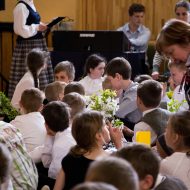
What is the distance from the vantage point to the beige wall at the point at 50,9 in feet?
31.0

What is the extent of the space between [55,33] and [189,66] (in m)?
4.94

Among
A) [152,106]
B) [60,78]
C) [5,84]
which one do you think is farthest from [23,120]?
[5,84]

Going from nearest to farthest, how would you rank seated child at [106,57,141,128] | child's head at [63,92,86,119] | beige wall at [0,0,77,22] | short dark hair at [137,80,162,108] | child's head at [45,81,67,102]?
short dark hair at [137,80,162,108]
child's head at [63,92,86,119]
seated child at [106,57,141,128]
child's head at [45,81,67,102]
beige wall at [0,0,77,22]

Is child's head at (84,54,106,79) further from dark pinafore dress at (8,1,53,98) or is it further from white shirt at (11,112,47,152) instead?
white shirt at (11,112,47,152)

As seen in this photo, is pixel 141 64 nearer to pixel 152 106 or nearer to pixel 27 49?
pixel 27 49

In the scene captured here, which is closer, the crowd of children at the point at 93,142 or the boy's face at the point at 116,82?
the crowd of children at the point at 93,142

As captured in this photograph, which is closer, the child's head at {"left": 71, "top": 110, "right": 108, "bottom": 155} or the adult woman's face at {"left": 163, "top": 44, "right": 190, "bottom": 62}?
the adult woman's face at {"left": 163, "top": 44, "right": 190, "bottom": 62}

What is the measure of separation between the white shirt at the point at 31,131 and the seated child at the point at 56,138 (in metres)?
0.29

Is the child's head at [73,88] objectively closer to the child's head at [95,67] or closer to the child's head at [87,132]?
the child's head at [95,67]

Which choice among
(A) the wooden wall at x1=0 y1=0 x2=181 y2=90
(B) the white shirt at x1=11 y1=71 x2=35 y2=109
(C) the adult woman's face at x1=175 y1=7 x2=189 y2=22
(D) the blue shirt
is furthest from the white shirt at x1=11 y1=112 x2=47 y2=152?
(A) the wooden wall at x1=0 y1=0 x2=181 y2=90

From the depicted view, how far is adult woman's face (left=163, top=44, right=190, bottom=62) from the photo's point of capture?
303 cm

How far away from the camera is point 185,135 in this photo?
10.2 ft

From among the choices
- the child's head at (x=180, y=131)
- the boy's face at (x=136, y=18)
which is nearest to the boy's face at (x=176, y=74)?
the child's head at (x=180, y=131)

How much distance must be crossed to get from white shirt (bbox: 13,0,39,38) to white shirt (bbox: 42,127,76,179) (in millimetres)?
3741
